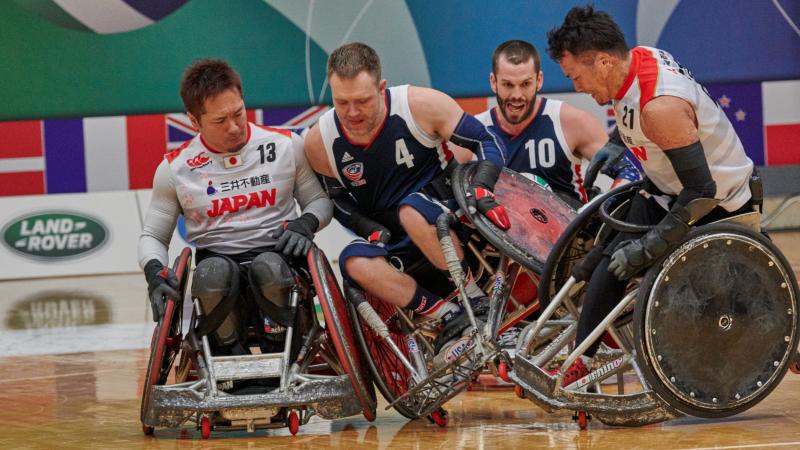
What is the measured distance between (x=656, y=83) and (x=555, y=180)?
1884 millimetres

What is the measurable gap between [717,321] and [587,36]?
3.58 feet

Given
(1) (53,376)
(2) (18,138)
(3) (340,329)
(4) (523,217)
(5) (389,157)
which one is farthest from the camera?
(2) (18,138)

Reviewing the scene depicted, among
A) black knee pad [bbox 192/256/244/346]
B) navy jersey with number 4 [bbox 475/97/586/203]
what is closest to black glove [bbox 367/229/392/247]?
black knee pad [bbox 192/256/244/346]

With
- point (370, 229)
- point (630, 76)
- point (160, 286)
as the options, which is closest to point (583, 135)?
point (370, 229)

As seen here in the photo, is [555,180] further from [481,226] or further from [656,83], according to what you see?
[656,83]

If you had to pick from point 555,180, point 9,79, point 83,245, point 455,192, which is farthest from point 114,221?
point 455,192

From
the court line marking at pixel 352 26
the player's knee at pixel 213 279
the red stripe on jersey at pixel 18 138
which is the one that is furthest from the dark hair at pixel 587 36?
the red stripe on jersey at pixel 18 138

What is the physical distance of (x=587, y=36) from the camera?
4.63 m

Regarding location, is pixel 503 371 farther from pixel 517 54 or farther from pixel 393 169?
pixel 517 54

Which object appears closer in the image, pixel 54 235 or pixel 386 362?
pixel 386 362

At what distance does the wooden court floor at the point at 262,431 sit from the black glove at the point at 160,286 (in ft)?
1.71

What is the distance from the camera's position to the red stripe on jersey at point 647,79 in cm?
457

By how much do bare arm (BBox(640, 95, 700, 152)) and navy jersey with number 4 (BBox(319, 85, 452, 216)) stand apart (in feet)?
4.15

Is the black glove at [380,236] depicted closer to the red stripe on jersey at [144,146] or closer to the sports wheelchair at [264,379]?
the sports wheelchair at [264,379]
